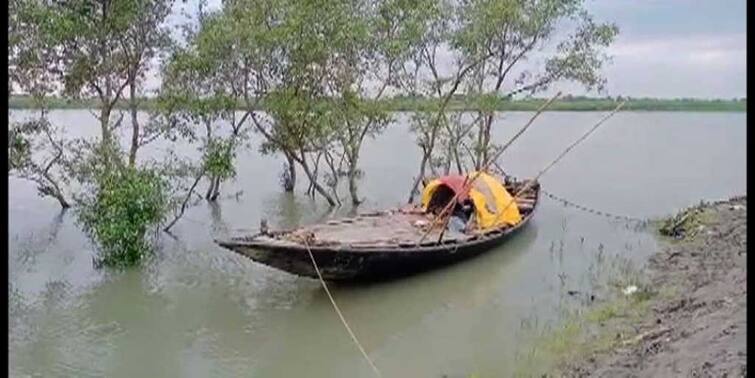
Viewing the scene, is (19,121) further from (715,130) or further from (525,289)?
(715,130)

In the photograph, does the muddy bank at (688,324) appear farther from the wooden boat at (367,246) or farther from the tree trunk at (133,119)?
the tree trunk at (133,119)

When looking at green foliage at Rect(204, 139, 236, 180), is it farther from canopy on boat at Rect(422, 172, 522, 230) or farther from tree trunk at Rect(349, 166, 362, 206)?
tree trunk at Rect(349, 166, 362, 206)

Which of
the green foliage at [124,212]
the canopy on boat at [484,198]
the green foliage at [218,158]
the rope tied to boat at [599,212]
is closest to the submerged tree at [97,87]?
the green foliage at [124,212]

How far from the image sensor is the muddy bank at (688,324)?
16.7ft

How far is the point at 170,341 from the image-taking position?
23.9 feet

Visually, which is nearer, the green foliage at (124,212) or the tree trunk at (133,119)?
the green foliage at (124,212)

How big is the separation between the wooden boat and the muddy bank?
2.42m

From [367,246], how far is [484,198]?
3.45 metres

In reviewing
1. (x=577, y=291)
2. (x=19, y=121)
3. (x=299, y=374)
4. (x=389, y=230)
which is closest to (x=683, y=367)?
(x=299, y=374)

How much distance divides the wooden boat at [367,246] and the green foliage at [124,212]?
2.17 meters

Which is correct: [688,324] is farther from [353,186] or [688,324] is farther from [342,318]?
[353,186]

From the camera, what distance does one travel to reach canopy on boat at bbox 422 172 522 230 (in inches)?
438

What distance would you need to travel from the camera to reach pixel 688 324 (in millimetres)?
6453

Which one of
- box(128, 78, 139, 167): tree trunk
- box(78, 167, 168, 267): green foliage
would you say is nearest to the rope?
box(78, 167, 168, 267): green foliage
